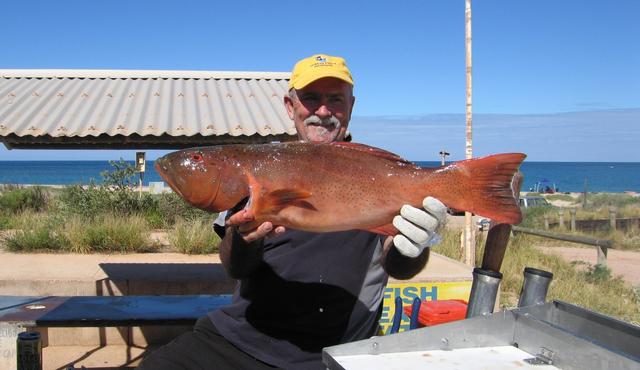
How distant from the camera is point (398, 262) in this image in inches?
122

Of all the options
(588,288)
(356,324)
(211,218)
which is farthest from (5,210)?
(356,324)

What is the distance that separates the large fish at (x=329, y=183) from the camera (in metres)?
2.51

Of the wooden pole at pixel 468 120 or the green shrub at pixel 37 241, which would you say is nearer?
the wooden pole at pixel 468 120

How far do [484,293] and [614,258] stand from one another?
17331mm

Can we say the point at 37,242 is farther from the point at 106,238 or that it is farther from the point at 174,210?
the point at 174,210

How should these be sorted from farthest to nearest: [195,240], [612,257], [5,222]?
[612,257] → [5,222] → [195,240]

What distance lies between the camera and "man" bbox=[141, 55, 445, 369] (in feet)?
9.80

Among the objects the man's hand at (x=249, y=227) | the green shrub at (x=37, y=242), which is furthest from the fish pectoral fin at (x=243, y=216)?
the green shrub at (x=37, y=242)

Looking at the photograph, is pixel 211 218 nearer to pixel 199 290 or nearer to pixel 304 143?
pixel 199 290

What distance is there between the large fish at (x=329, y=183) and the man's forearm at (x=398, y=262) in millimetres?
492

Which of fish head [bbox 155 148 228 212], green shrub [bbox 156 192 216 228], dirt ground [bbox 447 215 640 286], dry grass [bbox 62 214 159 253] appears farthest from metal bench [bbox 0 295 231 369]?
dirt ground [bbox 447 215 640 286]

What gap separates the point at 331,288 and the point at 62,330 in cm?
440

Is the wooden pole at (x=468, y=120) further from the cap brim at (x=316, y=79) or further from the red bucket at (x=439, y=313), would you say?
the cap brim at (x=316, y=79)

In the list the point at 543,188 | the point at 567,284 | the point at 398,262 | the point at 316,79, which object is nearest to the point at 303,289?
the point at 398,262
